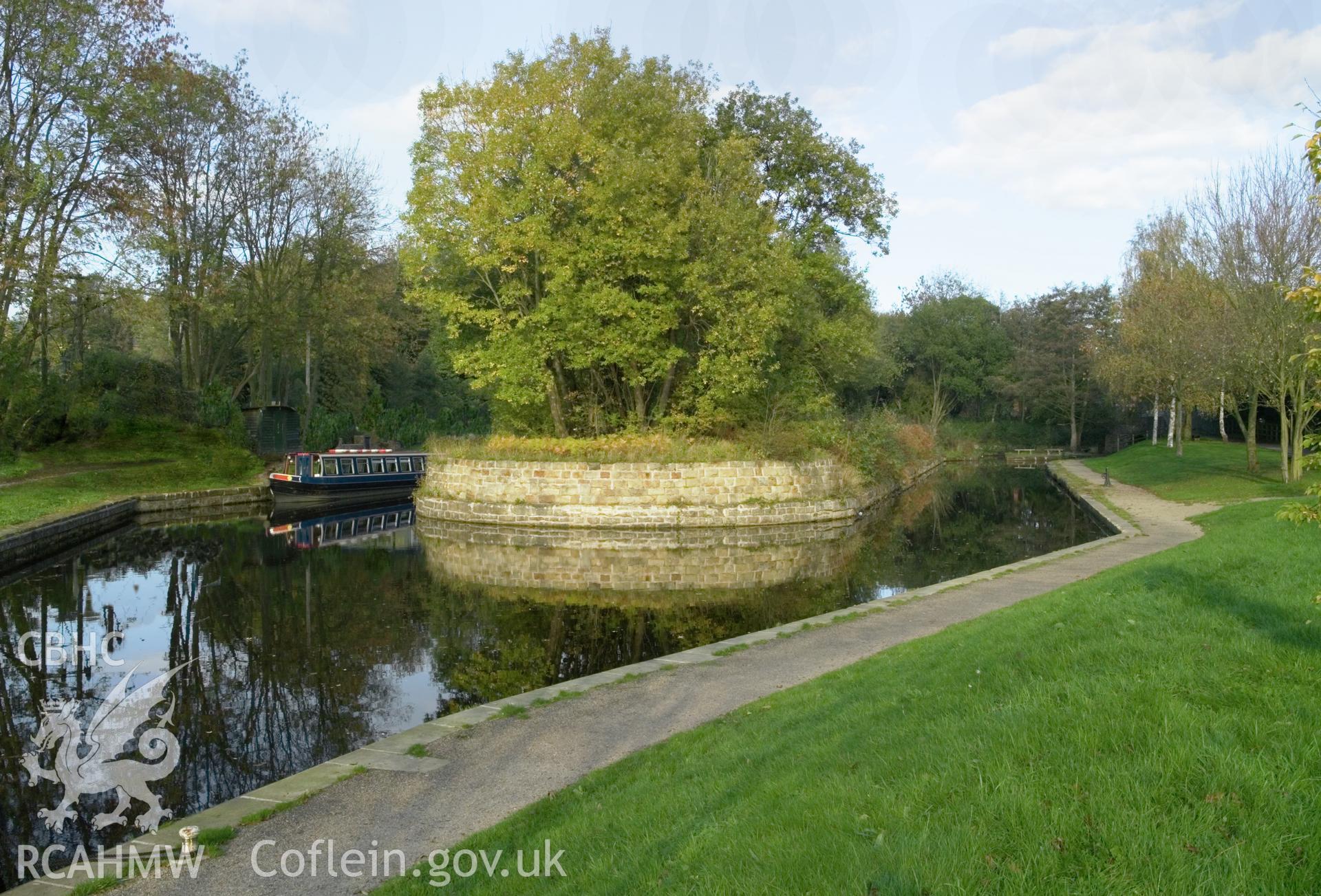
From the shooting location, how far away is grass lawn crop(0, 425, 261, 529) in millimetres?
22656

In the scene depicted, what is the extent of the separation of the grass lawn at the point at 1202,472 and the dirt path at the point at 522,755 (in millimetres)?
13405

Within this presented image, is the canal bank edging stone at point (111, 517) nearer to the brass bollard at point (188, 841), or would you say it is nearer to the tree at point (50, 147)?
the tree at point (50, 147)

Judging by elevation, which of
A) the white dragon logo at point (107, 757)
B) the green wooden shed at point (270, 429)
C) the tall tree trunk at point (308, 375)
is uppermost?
the tall tree trunk at point (308, 375)

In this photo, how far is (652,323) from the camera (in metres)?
22.2

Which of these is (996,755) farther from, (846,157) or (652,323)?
(846,157)

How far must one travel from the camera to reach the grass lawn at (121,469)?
892 inches

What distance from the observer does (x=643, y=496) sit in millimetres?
23000

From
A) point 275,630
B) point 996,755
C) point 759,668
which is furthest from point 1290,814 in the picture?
point 275,630

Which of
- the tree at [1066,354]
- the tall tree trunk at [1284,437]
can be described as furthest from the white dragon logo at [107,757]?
the tree at [1066,354]

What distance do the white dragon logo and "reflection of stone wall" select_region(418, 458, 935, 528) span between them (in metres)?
14.1

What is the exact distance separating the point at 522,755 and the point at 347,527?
65.0 ft

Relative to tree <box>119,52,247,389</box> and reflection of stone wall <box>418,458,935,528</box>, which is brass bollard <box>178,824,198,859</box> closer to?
reflection of stone wall <box>418,458,935,528</box>

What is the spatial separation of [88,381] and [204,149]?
9.17 metres

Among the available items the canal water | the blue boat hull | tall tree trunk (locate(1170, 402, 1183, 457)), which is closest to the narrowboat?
the blue boat hull
